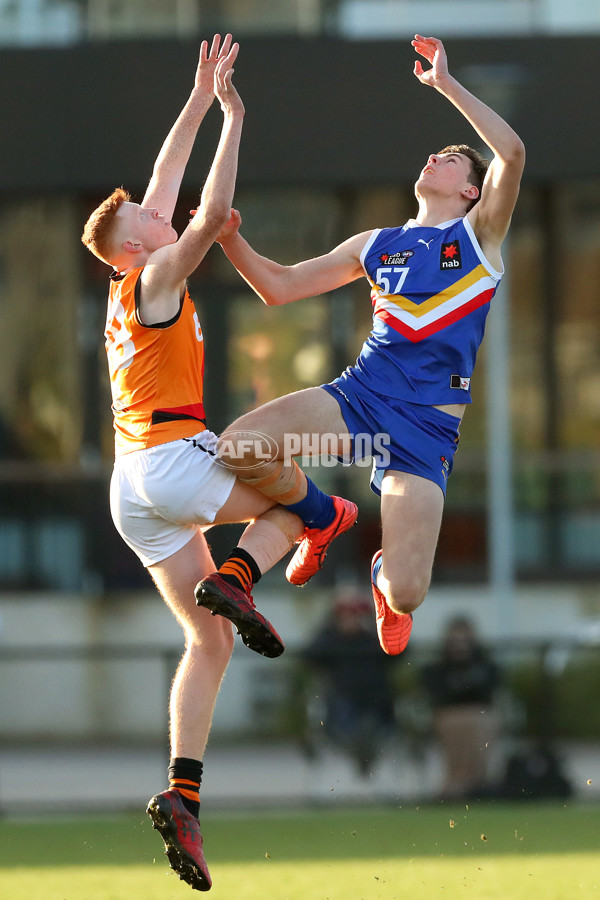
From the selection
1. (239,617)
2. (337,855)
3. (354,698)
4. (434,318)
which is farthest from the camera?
(354,698)

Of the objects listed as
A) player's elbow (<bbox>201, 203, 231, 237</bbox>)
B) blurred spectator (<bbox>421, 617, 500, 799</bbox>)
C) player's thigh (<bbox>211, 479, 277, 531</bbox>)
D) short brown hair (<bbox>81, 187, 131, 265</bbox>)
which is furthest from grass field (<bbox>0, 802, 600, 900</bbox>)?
player's elbow (<bbox>201, 203, 231, 237</bbox>)

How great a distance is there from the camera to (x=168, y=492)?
5.43 m

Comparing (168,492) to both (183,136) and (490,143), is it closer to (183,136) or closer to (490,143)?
(183,136)

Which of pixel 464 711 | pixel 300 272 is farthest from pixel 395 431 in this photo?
pixel 464 711

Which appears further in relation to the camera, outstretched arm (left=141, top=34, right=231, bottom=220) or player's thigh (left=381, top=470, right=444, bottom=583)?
outstretched arm (left=141, top=34, right=231, bottom=220)

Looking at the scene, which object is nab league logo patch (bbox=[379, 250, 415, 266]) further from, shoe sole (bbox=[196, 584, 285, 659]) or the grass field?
the grass field

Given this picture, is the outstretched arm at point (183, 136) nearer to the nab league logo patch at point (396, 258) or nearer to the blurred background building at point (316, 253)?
the nab league logo patch at point (396, 258)

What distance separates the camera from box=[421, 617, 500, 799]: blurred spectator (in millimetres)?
10928

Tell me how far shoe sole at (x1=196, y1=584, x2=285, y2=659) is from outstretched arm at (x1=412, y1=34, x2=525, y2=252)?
6.40 feet

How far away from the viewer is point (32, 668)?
38.8 ft

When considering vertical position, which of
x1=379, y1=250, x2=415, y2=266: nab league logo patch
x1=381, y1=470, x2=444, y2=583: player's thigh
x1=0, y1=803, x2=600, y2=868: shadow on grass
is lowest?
x1=0, y1=803, x2=600, y2=868: shadow on grass

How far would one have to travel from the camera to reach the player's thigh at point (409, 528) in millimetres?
5730

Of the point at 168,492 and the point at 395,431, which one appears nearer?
the point at 168,492

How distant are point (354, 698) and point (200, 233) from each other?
21.2ft
